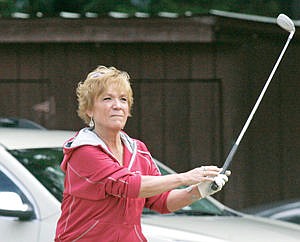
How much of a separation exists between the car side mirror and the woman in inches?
51.5

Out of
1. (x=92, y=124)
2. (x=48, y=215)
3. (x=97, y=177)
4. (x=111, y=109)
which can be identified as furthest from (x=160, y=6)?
(x=97, y=177)

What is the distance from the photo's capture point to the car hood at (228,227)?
5.84 metres

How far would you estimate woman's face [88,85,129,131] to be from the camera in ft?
15.2

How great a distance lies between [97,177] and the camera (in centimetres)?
450

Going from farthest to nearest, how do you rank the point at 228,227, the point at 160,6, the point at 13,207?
the point at 160,6 < the point at 228,227 < the point at 13,207

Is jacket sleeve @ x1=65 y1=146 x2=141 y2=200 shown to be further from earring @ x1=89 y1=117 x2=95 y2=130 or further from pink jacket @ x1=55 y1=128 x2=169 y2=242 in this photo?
earring @ x1=89 y1=117 x2=95 y2=130

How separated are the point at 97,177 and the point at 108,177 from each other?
54mm

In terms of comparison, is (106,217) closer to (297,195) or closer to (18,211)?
(18,211)

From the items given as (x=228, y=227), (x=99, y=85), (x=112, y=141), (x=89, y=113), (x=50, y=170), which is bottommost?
(x=228, y=227)

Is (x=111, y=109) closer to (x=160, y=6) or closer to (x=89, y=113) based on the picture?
(x=89, y=113)

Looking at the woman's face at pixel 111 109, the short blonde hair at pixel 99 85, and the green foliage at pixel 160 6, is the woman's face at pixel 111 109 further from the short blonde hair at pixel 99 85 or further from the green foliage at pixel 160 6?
the green foliage at pixel 160 6

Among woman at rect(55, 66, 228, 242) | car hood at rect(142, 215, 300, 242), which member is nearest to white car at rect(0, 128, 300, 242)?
car hood at rect(142, 215, 300, 242)

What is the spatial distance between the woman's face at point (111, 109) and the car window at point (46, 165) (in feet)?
5.05

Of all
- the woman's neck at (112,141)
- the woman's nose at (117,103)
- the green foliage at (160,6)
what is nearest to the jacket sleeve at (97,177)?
the woman's neck at (112,141)
